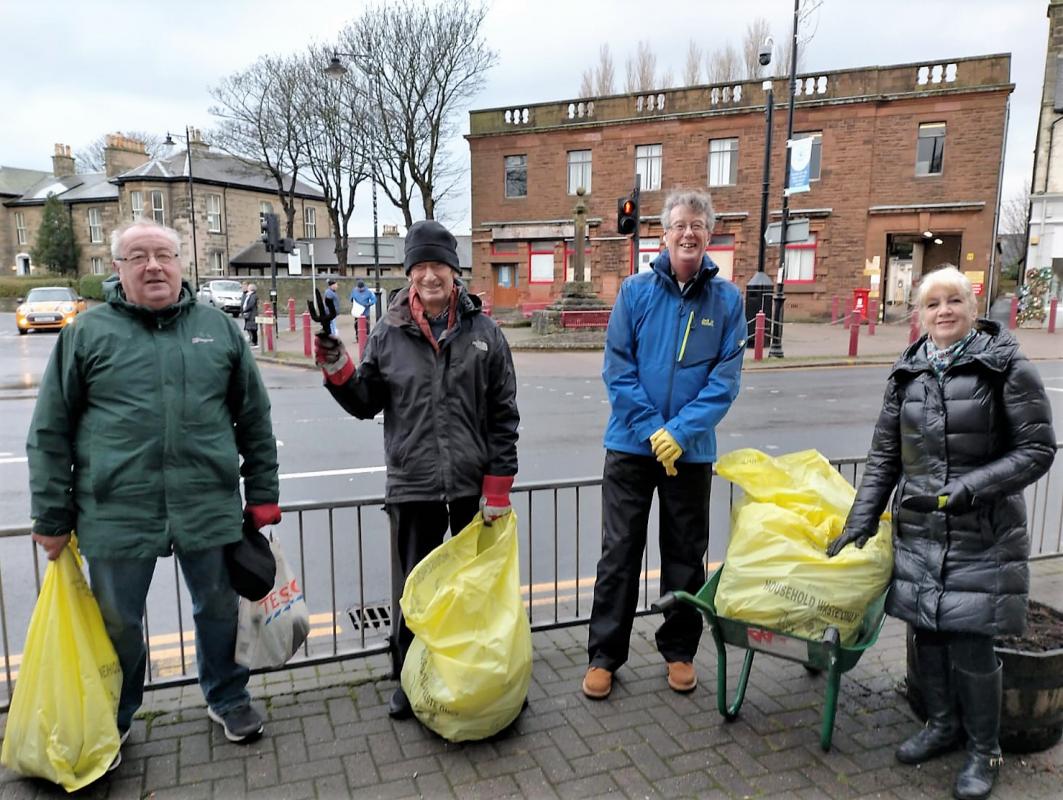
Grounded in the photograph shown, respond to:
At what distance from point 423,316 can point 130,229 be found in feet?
3.52

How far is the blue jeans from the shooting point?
8.64ft

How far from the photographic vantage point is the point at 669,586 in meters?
3.28

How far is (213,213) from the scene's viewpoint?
48094mm

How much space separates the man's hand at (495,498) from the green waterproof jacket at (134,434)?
962 millimetres

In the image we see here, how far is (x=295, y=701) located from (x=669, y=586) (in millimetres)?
1675

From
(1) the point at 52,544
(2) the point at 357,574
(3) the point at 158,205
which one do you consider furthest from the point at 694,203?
(3) the point at 158,205

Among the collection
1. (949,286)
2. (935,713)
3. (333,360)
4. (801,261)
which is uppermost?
(801,261)

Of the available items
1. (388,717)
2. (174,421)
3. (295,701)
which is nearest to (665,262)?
(174,421)

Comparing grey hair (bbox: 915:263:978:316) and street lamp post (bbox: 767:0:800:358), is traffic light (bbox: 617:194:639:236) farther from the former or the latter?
grey hair (bbox: 915:263:978:316)

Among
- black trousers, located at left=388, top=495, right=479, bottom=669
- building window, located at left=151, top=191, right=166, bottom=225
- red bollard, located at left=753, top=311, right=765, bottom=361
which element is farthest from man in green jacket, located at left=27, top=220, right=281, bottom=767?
building window, located at left=151, top=191, right=166, bottom=225

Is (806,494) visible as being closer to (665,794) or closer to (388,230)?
(665,794)

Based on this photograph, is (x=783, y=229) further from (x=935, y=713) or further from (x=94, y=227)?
(x=94, y=227)

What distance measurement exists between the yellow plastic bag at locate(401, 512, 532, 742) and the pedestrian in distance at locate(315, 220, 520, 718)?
193 millimetres

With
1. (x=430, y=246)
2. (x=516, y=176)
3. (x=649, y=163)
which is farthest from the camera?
(x=516, y=176)
